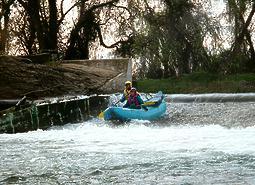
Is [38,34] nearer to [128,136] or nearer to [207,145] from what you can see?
[128,136]

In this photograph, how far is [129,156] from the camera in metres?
9.42

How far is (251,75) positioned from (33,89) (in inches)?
477

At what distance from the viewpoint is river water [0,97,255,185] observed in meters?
7.62

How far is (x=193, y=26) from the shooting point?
84.3 feet

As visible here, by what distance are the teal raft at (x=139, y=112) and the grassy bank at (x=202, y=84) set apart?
663 cm

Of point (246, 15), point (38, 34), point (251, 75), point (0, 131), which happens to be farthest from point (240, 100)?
point (38, 34)

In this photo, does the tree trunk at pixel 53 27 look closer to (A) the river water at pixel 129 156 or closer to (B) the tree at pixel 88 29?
(B) the tree at pixel 88 29

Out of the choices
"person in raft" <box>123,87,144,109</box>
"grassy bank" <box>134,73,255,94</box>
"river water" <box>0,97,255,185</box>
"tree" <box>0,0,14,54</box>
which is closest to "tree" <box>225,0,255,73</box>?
"grassy bank" <box>134,73,255,94</box>

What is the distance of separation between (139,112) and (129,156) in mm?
7090

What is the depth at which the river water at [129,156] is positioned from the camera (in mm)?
7625

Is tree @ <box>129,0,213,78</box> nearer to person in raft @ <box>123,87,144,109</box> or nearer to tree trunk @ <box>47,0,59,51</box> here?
tree trunk @ <box>47,0,59,51</box>

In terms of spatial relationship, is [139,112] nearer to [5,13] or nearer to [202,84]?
[202,84]

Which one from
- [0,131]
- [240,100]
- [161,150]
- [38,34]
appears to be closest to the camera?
[161,150]

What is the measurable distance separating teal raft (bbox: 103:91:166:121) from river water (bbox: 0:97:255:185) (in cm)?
110
